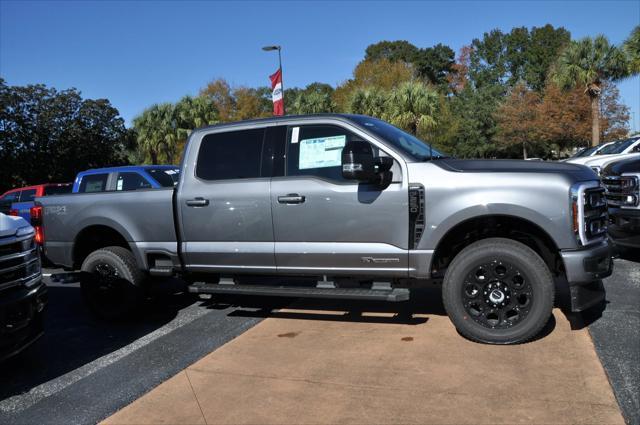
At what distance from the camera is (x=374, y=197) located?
15.0 feet

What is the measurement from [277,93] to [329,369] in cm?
1664

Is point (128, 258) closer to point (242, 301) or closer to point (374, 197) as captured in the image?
point (242, 301)

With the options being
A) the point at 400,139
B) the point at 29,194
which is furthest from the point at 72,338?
the point at 29,194

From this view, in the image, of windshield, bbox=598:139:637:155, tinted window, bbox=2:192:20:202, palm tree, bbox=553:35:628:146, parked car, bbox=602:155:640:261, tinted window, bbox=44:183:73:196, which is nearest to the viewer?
parked car, bbox=602:155:640:261

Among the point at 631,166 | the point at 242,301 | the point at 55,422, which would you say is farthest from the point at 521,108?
the point at 55,422

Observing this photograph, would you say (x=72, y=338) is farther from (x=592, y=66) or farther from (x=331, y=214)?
(x=592, y=66)

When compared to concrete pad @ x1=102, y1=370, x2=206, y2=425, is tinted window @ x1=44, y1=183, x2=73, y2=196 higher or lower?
higher

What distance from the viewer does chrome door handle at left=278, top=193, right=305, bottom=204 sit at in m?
4.81

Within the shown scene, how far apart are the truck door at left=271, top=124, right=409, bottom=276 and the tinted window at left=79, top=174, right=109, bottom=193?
6.00m

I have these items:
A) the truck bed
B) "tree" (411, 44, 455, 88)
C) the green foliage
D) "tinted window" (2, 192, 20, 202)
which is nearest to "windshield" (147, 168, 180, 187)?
the truck bed

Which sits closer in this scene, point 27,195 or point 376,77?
point 27,195

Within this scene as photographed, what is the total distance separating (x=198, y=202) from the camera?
5.24 m

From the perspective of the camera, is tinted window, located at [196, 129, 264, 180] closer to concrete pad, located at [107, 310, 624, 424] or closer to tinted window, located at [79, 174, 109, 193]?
concrete pad, located at [107, 310, 624, 424]

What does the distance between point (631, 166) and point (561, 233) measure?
4034 mm
